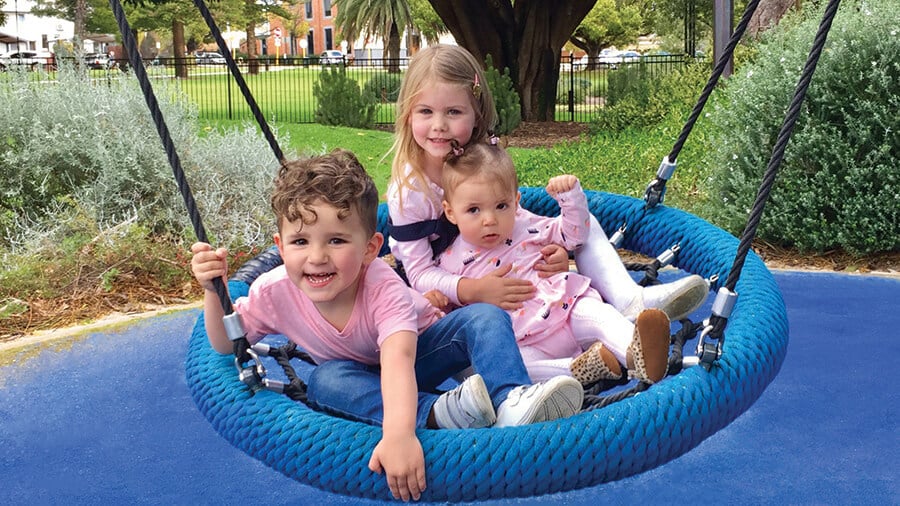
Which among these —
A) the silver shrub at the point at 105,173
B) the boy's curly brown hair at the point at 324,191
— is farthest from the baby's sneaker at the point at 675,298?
the silver shrub at the point at 105,173

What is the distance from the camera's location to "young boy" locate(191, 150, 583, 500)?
5.02 ft

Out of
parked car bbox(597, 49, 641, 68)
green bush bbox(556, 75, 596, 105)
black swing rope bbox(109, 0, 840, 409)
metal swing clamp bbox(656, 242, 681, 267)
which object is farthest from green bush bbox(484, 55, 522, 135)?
black swing rope bbox(109, 0, 840, 409)

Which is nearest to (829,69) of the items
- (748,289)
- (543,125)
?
(748,289)

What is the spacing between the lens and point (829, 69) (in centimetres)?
467

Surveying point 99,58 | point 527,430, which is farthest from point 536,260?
point 99,58

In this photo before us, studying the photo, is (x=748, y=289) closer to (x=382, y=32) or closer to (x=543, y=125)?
(x=543, y=125)

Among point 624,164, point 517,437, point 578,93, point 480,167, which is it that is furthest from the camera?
point 578,93

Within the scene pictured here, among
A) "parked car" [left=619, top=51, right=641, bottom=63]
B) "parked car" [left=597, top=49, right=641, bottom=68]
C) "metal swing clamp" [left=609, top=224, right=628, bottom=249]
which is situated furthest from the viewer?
"parked car" [left=619, top=51, right=641, bottom=63]

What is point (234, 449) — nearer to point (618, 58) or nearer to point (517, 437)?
point (517, 437)

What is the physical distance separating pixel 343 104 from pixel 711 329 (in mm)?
9832

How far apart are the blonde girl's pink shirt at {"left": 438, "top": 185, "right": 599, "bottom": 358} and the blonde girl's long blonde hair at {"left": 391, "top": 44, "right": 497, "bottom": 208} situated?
0.58 feet

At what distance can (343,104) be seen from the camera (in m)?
11.1

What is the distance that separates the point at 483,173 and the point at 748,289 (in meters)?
0.64

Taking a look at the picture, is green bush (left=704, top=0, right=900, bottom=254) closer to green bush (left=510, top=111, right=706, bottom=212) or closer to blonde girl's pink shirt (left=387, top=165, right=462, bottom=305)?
green bush (left=510, top=111, right=706, bottom=212)
